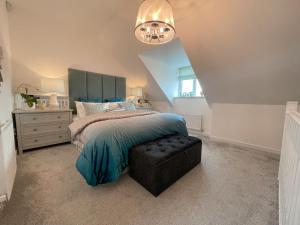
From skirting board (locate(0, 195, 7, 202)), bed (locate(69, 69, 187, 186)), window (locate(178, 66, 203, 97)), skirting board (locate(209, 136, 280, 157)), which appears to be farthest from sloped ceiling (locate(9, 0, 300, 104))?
skirting board (locate(0, 195, 7, 202))

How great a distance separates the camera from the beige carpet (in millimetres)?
1215

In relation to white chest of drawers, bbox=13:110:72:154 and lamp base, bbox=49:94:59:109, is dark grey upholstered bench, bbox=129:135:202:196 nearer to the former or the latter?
white chest of drawers, bbox=13:110:72:154

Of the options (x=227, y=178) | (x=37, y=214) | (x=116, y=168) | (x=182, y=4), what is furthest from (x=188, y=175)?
(x=182, y=4)

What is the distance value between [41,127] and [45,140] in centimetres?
27

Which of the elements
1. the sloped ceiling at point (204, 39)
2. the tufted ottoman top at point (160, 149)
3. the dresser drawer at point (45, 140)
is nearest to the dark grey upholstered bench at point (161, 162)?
the tufted ottoman top at point (160, 149)

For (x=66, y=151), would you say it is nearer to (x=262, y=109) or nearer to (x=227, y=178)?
(x=227, y=178)

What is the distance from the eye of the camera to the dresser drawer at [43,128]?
2506 mm

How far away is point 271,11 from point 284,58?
73cm

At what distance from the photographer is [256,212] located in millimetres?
1298

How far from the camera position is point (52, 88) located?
9.18 feet

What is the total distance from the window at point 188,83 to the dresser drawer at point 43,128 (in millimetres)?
3461

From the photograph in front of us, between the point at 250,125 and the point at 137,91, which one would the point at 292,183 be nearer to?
the point at 250,125

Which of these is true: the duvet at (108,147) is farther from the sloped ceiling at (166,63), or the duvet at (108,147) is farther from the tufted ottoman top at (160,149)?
the sloped ceiling at (166,63)

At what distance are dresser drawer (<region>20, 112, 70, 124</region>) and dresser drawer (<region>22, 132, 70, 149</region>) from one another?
30 cm
